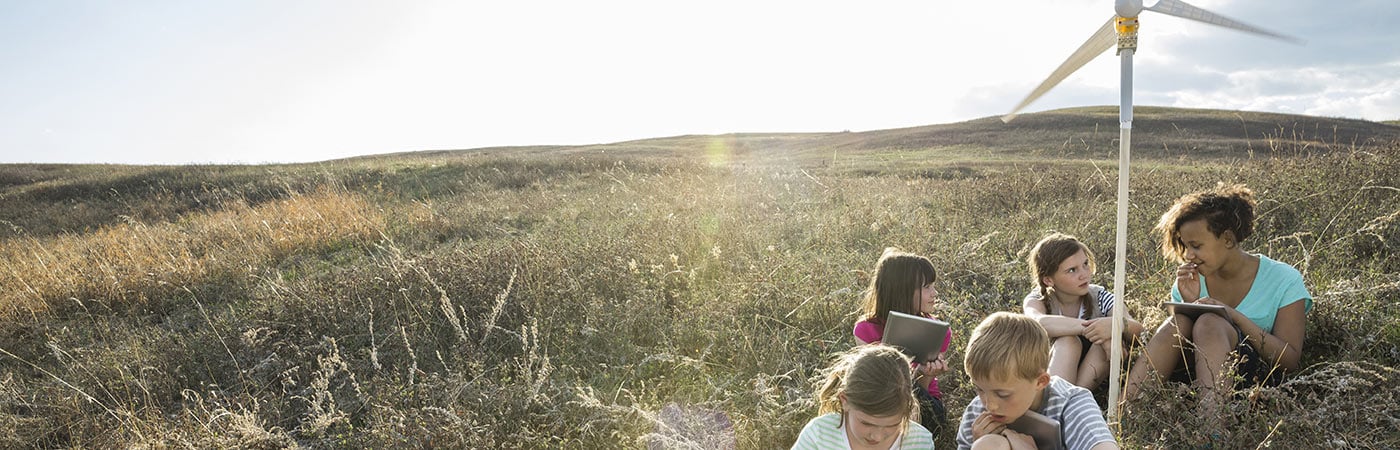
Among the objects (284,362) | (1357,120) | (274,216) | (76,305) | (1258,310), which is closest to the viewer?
(1258,310)

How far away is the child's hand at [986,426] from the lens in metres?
2.71

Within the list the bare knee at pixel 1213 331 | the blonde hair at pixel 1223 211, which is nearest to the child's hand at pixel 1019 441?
the bare knee at pixel 1213 331

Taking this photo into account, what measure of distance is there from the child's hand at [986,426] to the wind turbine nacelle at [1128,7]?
1.71 metres

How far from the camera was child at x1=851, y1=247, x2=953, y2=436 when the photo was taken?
3.61m

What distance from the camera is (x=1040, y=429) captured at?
2.68m

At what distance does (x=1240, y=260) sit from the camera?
11.8 ft

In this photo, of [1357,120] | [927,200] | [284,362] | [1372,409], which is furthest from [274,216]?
[1357,120]

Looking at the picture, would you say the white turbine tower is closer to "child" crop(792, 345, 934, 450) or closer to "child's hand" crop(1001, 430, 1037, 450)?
"child's hand" crop(1001, 430, 1037, 450)

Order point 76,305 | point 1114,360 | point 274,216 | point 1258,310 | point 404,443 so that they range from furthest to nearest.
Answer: point 274,216 < point 76,305 < point 404,443 < point 1258,310 < point 1114,360

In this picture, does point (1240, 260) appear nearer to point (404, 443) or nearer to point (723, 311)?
point (723, 311)

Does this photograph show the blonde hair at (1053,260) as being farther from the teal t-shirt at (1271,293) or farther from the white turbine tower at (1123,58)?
the white turbine tower at (1123,58)

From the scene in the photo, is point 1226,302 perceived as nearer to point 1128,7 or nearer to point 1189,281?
point 1189,281

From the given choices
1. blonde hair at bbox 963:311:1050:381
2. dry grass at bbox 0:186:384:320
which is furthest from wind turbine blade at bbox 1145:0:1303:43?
dry grass at bbox 0:186:384:320

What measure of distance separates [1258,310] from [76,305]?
10.3 metres
